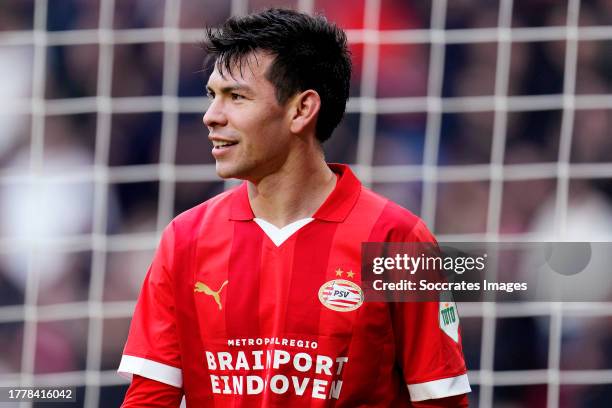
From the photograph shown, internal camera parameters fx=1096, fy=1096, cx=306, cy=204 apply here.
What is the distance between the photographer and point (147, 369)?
238cm

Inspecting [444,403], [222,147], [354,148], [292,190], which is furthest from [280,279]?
[354,148]

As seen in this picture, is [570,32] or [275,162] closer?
[275,162]

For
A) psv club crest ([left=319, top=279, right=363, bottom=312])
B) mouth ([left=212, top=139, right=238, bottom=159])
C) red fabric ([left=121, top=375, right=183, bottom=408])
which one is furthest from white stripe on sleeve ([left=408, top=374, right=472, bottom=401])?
mouth ([left=212, top=139, right=238, bottom=159])

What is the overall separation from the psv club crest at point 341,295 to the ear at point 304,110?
348mm

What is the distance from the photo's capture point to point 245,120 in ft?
7.65

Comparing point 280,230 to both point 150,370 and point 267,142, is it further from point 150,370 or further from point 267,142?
point 150,370

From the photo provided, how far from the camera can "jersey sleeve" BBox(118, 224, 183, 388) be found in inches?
93.7

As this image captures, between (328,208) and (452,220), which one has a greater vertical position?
(452,220)

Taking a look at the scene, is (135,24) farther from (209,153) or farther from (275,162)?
(275,162)

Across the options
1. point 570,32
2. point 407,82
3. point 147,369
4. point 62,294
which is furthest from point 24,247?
point 570,32

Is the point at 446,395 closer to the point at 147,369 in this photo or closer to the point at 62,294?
the point at 147,369

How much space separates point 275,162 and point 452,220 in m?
1.70

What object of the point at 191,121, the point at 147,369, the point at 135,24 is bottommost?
the point at 147,369

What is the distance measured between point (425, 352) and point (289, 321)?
0.98 ft
